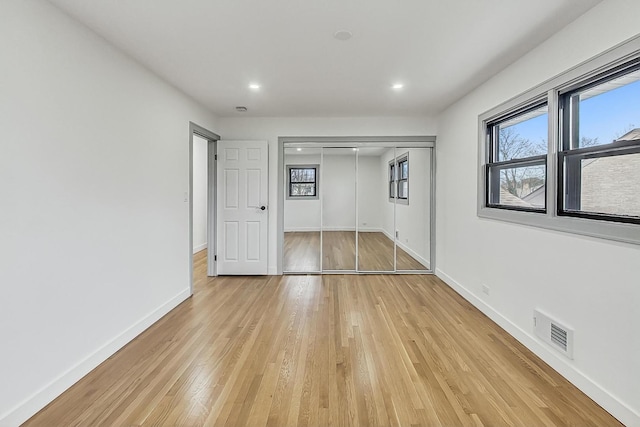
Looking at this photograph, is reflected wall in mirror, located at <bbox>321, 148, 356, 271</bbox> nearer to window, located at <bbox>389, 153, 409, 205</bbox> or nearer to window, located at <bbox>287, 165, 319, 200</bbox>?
window, located at <bbox>287, 165, 319, 200</bbox>

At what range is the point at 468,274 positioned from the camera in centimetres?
384

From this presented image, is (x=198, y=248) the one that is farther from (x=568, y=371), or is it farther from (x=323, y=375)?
(x=568, y=371)

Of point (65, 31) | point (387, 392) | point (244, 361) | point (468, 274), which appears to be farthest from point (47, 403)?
point (468, 274)

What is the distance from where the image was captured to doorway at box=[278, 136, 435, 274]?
16.5ft

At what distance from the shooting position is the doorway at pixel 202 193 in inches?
156

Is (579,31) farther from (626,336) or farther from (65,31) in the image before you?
(65,31)

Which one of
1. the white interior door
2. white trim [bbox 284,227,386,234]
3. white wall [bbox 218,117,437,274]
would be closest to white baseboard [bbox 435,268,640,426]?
white trim [bbox 284,227,386,234]

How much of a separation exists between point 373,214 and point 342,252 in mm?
813

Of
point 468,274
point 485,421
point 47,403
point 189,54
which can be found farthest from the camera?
point 468,274

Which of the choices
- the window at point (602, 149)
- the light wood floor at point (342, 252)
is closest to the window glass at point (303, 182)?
the light wood floor at point (342, 252)

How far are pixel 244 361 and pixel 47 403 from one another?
47.0 inches

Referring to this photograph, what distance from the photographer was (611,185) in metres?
2.02

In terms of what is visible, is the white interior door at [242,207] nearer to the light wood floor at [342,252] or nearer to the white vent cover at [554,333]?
the light wood floor at [342,252]

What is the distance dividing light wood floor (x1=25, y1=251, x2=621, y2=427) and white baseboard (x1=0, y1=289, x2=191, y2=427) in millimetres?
49
